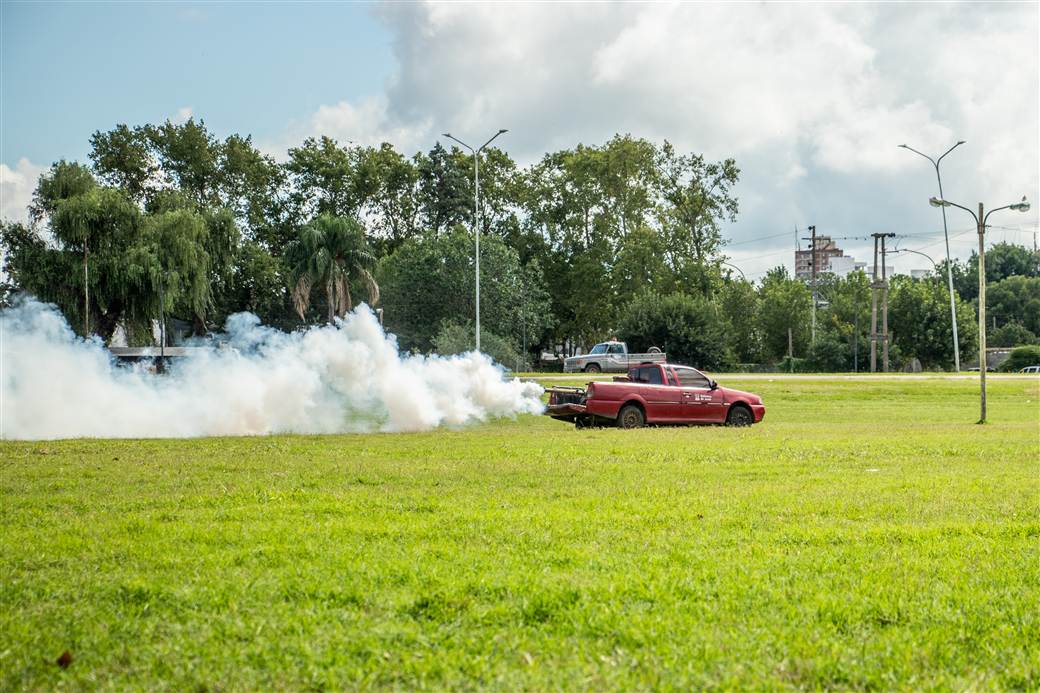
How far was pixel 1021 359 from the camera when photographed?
82938mm

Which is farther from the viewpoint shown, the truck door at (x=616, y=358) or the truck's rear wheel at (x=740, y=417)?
the truck door at (x=616, y=358)

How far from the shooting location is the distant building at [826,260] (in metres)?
166

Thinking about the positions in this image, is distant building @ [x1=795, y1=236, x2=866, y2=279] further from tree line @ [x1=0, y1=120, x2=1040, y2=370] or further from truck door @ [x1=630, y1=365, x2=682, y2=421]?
truck door @ [x1=630, y1=365, x2=682, y2=421]

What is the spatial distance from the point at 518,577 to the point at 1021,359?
87.3 m

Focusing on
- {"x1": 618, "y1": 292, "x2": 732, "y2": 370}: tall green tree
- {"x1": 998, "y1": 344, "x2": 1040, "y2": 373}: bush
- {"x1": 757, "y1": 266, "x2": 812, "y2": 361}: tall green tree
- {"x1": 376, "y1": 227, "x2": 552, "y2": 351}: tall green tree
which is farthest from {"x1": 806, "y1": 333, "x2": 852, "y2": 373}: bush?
{"x1": 376, "y1": 227, "x2": 552, "y2": 351}: tall green tree

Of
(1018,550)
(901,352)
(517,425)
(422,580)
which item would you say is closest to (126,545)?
(422,580)

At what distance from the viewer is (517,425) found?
84.4 feet

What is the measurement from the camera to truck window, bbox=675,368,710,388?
25531 mm

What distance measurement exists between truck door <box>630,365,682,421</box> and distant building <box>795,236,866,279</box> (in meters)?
142

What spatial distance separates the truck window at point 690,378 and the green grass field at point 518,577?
38.3 feet

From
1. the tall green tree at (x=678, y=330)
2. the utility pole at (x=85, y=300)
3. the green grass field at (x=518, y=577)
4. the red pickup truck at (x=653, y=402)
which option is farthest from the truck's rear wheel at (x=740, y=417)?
the tall green tree at (x=678, y=330)

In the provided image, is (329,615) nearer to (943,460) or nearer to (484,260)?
(943,460)

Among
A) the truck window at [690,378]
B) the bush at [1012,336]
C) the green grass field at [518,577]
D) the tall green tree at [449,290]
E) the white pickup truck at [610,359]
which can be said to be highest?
the tall green tree at [449,290]

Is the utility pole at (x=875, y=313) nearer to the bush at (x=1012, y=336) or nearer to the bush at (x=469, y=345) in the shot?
the bush at (x=469, y=345)
